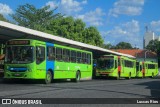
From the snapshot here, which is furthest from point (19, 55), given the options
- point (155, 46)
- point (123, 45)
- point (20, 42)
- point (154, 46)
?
point (123, 45)

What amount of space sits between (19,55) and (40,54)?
1.36m

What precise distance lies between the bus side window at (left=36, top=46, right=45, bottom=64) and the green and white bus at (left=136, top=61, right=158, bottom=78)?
110 feet

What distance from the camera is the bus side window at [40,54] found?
24.7m

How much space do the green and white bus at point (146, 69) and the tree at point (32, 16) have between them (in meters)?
27.4

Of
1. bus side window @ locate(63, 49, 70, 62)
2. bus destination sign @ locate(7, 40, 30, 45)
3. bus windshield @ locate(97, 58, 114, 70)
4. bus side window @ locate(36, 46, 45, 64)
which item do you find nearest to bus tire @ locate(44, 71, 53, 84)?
bus side window @ locate(36, 46, 45, 64)

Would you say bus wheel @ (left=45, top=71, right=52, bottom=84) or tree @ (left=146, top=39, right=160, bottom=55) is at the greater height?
tree @ (left=146, top=39, right=160, bottom=55)

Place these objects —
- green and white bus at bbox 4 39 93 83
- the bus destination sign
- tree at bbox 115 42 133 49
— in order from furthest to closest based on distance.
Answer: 1. tree at bbox 115 42 133 49
2. the bus destination sign
3. green and white bus at bbox 4 39 93 83

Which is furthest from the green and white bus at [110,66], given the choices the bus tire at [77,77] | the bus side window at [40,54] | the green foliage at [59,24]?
the green foliage at [59,24]

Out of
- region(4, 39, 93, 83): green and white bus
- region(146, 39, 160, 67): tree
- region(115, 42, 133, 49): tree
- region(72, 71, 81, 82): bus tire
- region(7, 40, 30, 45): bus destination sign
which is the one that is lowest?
region(72, 71, 81, 82): bus tire

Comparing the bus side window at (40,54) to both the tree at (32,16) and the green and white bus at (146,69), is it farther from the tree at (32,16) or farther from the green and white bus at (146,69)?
the tree at (32,16)

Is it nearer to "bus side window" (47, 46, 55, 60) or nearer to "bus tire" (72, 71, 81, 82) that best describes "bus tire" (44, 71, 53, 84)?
"bus side window" (47, 46, 55, 60)

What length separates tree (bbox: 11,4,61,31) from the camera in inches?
3293

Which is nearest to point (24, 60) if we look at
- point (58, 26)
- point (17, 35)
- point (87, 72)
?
point (17, 35)

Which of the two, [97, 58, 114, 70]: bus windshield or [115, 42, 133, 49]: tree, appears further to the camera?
[115, 42, 133, 49]: tree
